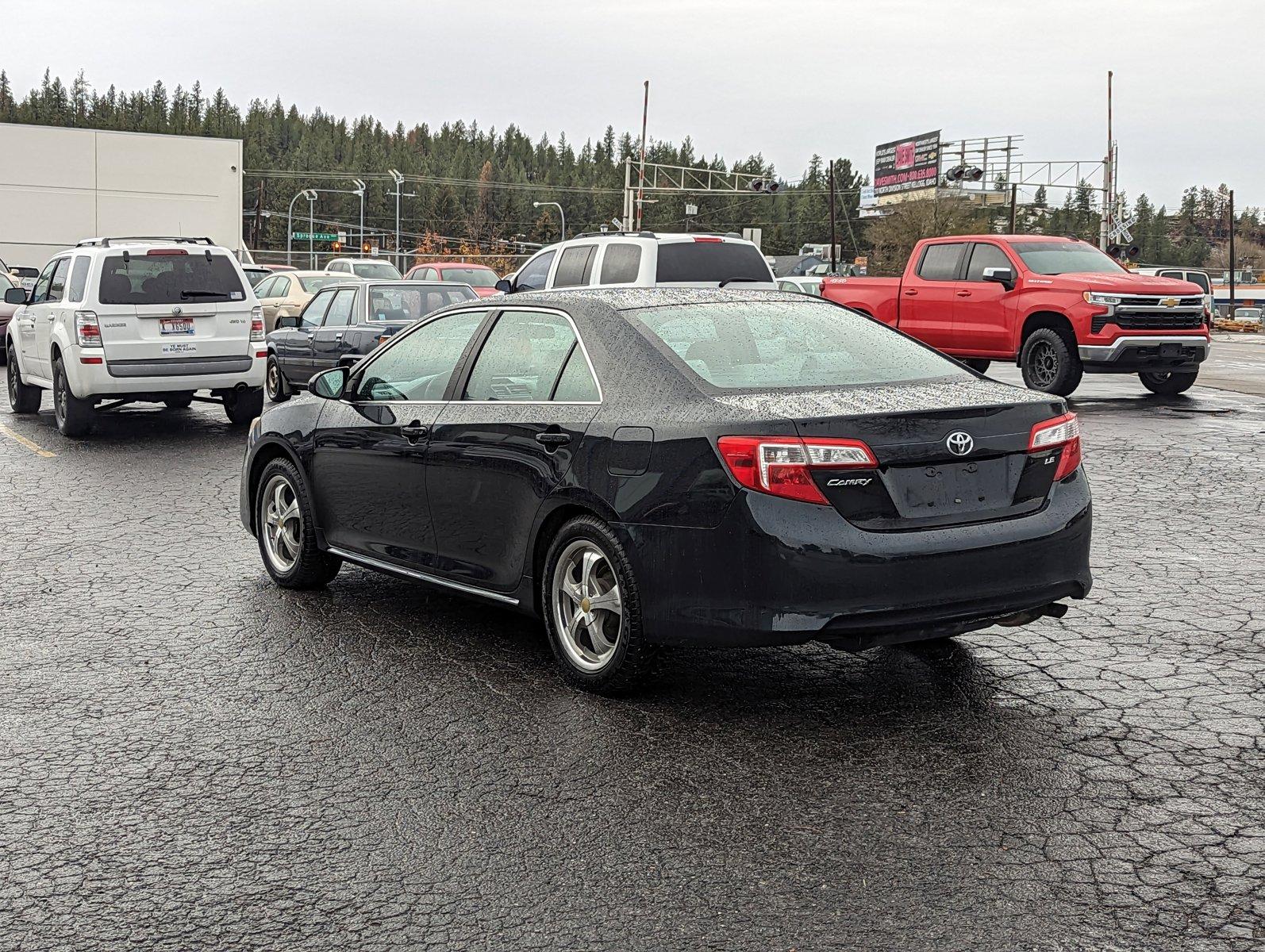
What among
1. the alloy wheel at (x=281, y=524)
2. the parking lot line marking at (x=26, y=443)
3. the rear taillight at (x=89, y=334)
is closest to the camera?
the alloy wheel at (x=281, y=524)

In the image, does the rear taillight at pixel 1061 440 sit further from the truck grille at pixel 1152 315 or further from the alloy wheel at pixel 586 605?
the truck grille at pixel 1152 315

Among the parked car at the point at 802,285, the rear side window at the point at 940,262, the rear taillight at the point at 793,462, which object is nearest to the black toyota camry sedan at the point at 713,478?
the rear taillight at the point at 793,462

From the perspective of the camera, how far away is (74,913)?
12.5 feet

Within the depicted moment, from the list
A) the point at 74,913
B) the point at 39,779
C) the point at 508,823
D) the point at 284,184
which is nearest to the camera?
the point at 74,913

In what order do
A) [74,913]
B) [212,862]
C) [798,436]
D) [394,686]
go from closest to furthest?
[74,913] → [212,862] → [798,436] → [394,686]

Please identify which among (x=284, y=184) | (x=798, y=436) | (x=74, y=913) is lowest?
(x=74, y=913)

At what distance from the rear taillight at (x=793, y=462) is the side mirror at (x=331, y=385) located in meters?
2.90

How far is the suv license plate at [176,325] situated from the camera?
594 inches

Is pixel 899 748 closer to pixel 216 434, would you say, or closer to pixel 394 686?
pixel 394 686

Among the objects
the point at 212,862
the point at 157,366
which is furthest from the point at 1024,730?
the point at 157,366

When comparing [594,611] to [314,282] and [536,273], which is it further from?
[314,282]

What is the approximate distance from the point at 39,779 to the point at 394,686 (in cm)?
146

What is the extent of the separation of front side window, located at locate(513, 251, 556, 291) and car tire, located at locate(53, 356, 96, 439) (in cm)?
603

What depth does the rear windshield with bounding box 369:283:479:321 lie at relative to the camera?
18562mm
